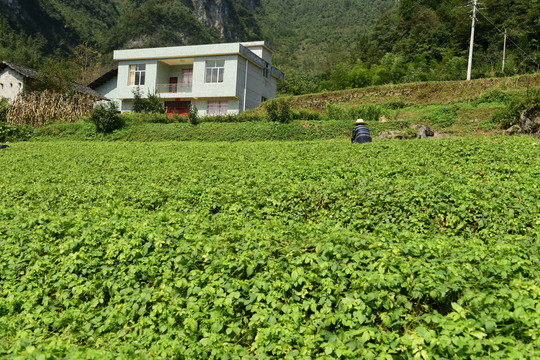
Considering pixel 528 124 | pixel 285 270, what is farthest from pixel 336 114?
pixel 285 270

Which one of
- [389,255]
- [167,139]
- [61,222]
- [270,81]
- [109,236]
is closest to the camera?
[389,255]

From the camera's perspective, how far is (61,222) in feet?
21.8

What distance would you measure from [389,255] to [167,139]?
781 inches

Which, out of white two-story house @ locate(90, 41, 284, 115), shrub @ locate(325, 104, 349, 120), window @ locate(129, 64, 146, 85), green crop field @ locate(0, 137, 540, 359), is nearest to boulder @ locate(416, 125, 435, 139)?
shrub @ locate(325, 104, 349, 120)

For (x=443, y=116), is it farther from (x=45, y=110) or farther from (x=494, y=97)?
(x=45, y=110)

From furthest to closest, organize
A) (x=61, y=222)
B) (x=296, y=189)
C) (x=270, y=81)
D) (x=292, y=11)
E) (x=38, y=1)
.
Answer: (x=292, y=11), (x=38, y=1), (x=270, y=81), (x=296, y=189), (x=61, y=222)

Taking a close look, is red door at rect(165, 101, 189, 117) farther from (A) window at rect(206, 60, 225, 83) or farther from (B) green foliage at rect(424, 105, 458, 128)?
(B) green foliage at rect(424, 105, 458, 128)

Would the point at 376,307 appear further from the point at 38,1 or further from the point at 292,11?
the point at 292,11

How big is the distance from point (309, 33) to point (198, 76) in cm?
6614

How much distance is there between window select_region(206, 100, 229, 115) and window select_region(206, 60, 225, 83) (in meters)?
1.81

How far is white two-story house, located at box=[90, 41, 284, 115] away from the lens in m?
33.1

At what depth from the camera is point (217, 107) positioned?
34156 mm

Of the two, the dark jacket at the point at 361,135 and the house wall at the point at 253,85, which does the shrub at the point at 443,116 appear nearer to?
the dark jacket at the point at 361,135

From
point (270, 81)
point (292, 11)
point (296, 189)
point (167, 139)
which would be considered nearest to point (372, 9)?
point (292, 11)
